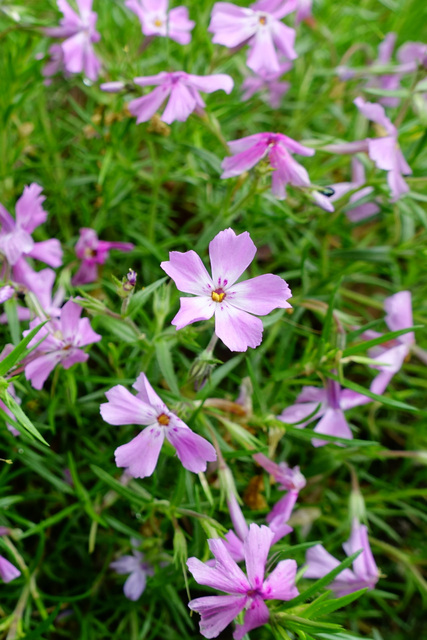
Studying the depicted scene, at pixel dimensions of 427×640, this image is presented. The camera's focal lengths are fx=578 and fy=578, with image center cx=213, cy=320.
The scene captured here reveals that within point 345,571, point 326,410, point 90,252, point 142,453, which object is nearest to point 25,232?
point 90,252

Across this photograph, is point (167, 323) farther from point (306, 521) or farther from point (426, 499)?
point (426, 499)

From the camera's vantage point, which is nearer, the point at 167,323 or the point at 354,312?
the point at 167,323

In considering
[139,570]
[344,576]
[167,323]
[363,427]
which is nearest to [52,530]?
[139,570]

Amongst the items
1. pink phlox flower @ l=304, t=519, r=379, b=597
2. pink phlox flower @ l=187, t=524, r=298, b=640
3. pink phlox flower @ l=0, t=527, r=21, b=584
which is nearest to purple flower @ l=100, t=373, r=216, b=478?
pink phlox flower @ l=187, t=524, r=298, b=640

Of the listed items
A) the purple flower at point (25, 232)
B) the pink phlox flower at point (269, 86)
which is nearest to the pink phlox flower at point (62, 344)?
the purple flower at point (25, 232)

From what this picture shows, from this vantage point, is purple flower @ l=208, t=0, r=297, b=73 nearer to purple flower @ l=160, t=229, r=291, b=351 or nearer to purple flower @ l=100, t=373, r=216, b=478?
purple flower @ l=160, t=229, r=291, b=351

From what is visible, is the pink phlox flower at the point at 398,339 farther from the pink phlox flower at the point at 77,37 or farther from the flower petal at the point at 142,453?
the pink phlox flower at the point at 77,37

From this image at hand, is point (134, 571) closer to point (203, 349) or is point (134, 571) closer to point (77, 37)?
point (203, 349)
